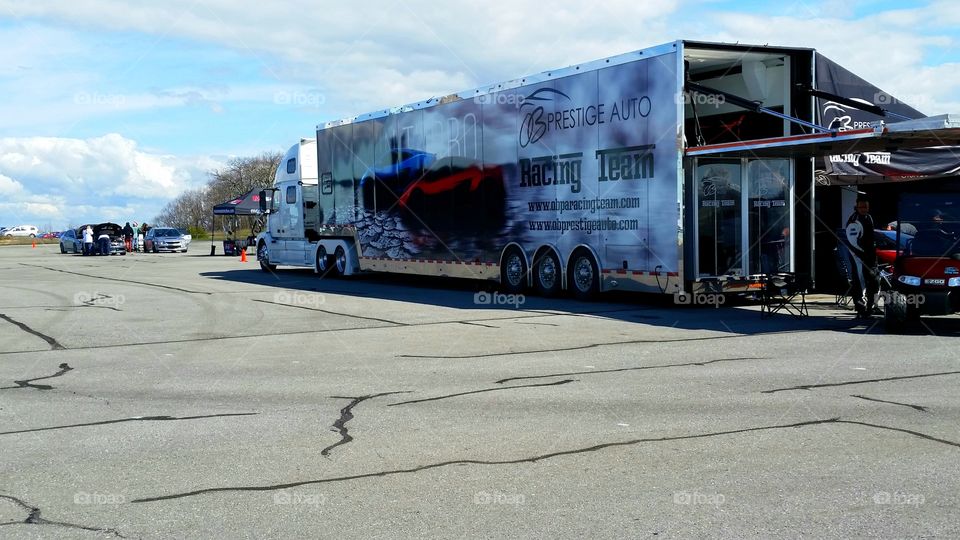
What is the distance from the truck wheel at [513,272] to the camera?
2031 cm

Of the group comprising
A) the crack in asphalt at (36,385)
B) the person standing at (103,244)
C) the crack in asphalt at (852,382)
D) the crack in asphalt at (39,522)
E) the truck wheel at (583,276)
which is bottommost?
the crack in asphalt at (852,382)

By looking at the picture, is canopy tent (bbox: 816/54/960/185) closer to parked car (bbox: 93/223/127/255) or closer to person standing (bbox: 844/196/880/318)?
person standing (bbox: 844/196/880/318)

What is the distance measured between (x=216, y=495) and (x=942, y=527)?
410cm

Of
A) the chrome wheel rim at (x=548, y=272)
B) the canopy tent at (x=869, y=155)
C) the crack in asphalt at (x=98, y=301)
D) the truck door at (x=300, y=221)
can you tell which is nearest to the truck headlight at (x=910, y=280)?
the canopy tent at (x=869, y=155)

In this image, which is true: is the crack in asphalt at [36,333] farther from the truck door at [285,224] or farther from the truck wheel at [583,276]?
the truck door at [285,224]

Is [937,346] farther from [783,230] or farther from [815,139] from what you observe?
[783,230]

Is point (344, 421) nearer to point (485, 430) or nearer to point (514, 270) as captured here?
point (485, 430)

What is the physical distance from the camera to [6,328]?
51.5ft

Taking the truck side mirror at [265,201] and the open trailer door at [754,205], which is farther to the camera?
the truck side mirror at [265,201]

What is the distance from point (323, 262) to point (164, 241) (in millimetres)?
31531

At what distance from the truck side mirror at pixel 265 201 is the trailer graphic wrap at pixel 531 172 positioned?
19.6 ft

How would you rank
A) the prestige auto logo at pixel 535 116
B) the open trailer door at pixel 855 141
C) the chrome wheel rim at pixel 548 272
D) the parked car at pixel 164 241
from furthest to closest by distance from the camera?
the parked car at pixel 164 241, the chrome wheel rim at pixel 548 272, the prestige auto logo at pixel 535 116, the open trailer door at pixel 855 141

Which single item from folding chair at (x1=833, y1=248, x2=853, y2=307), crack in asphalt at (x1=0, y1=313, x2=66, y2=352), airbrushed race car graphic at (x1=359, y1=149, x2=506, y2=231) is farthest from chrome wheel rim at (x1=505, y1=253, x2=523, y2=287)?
crack in asphalt at (x1=0, y1=313, x2=66, y2=352)

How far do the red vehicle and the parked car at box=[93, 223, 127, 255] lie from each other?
46.8 m
